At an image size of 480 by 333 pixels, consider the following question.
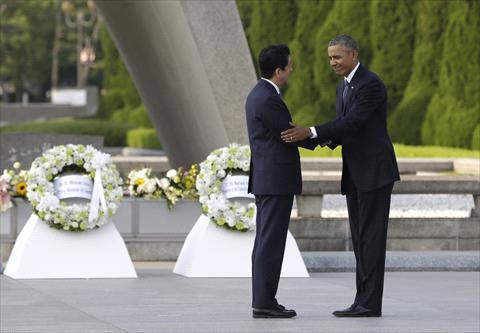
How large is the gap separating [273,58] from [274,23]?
1264 inches

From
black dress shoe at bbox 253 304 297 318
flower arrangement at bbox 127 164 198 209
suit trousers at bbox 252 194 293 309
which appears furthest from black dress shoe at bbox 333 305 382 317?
flower arrangement at bbox 127 164 198 209

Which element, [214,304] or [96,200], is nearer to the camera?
[214,304]

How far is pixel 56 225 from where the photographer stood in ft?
43.6

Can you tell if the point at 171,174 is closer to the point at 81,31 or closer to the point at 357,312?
the point at 357,312

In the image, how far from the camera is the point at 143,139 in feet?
150

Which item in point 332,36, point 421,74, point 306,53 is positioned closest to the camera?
point 421,74

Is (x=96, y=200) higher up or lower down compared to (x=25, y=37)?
higher up

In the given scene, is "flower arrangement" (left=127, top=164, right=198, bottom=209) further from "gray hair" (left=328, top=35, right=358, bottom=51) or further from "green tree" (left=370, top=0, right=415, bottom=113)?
"green tree" (left=370, top=0, right=415, bottom=113)

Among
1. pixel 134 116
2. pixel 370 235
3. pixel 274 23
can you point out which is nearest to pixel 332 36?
pixel 274 23

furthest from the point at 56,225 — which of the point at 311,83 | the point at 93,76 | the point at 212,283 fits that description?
the point at 93,76

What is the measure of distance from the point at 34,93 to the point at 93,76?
9.31 metres

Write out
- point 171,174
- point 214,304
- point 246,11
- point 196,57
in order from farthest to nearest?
point 246,11 < point 196,57 < point 171,174 < point 214,304

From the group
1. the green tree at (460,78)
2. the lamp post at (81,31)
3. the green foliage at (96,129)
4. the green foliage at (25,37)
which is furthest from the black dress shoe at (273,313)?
the lamp post at (81,31)

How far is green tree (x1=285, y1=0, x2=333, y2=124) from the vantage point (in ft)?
131
